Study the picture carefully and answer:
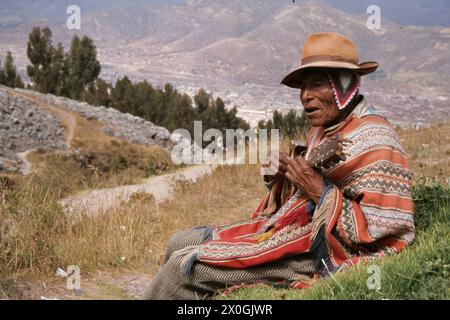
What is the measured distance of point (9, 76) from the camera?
3703 centimetres

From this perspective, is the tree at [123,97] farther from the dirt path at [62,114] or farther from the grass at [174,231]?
the grass at [174,231]

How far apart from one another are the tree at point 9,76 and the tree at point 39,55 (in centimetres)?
129

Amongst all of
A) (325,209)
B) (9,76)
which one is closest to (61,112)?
(9,76)

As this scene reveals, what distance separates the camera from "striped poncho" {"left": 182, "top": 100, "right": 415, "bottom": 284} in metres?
2.80

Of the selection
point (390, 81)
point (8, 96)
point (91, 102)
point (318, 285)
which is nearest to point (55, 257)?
point (318, 285)

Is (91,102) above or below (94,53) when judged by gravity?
below

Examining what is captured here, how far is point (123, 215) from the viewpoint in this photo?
5578 mm

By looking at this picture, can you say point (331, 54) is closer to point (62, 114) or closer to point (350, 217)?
point (350, 217)

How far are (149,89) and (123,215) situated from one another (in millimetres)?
34412

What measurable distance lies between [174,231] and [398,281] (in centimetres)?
344

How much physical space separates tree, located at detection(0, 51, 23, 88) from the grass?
101 ft
